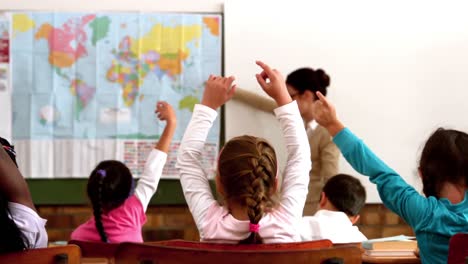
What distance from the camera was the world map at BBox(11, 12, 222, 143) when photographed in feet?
15.0

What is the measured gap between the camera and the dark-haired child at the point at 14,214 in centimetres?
206

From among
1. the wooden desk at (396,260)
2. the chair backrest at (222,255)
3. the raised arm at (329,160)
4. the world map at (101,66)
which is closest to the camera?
the chair backrest at (222,255)

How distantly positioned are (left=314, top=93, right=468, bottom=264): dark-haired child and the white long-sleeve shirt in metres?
0.22

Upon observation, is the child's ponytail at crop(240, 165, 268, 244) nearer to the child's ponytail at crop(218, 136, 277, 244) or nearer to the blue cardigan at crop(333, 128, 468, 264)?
the child's ponytail at crop(218, 136, 277, 244)

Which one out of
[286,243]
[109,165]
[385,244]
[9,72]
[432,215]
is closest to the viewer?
[286,243]

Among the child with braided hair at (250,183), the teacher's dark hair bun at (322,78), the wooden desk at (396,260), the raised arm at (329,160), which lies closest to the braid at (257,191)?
the child with braided hair at (250,183)

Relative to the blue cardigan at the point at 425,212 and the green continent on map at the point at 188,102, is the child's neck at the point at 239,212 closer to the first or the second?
the blue cardigan at the point at 425,212

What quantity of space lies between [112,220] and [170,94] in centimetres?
158

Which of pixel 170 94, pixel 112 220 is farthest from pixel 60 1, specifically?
pixel 112 220

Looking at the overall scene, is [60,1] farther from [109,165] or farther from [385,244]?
[385,244]

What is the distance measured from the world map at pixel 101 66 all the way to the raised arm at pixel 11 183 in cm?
249

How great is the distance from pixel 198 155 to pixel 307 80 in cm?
222

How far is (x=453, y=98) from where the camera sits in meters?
4.74

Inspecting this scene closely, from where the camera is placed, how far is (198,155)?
2.23 m
